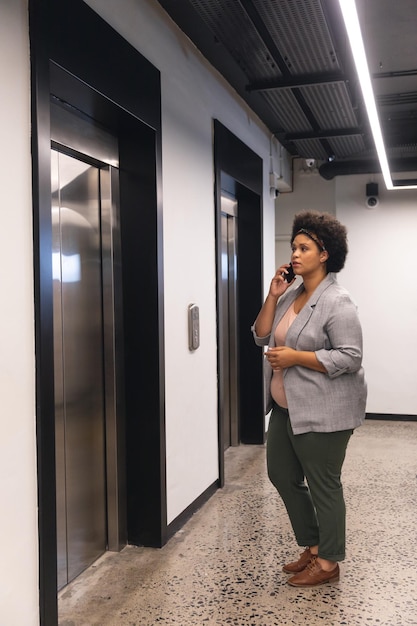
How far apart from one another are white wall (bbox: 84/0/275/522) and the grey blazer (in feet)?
3.05

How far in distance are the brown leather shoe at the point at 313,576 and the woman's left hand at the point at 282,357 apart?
900mm

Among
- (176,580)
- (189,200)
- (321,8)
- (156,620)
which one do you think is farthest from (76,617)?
(321,8)

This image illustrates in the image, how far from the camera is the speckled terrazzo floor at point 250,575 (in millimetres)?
2496

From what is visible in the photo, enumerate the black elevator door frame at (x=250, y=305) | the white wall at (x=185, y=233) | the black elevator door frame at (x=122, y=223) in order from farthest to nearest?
the black elevator door frame at (x=250, y=305) < the white wall at (x=185, y=233) < the black elevator door frame at (x=122, y=223)

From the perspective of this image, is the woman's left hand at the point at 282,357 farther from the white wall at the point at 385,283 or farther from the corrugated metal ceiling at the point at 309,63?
the white wall at the point at 385,283

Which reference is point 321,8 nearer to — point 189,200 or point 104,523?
point 189,200

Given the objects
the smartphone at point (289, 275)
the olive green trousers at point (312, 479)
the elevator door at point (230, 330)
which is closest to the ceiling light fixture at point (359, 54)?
the smartphone at point (289, 275)

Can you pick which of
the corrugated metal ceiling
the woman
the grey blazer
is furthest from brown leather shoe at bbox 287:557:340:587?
the corrugated metal ceiling

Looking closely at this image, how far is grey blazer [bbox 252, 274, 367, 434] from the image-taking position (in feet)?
8.29

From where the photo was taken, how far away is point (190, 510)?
3.62m

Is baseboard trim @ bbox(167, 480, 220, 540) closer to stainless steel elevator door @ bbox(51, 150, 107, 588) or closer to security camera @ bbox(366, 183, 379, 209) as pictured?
stainless steel elevator door @ bbox(51, 150, 107, 588)

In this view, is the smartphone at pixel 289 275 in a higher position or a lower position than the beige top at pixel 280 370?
higher

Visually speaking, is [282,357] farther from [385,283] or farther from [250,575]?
[385,283]

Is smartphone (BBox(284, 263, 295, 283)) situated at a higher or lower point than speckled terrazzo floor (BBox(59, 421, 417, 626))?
higher
